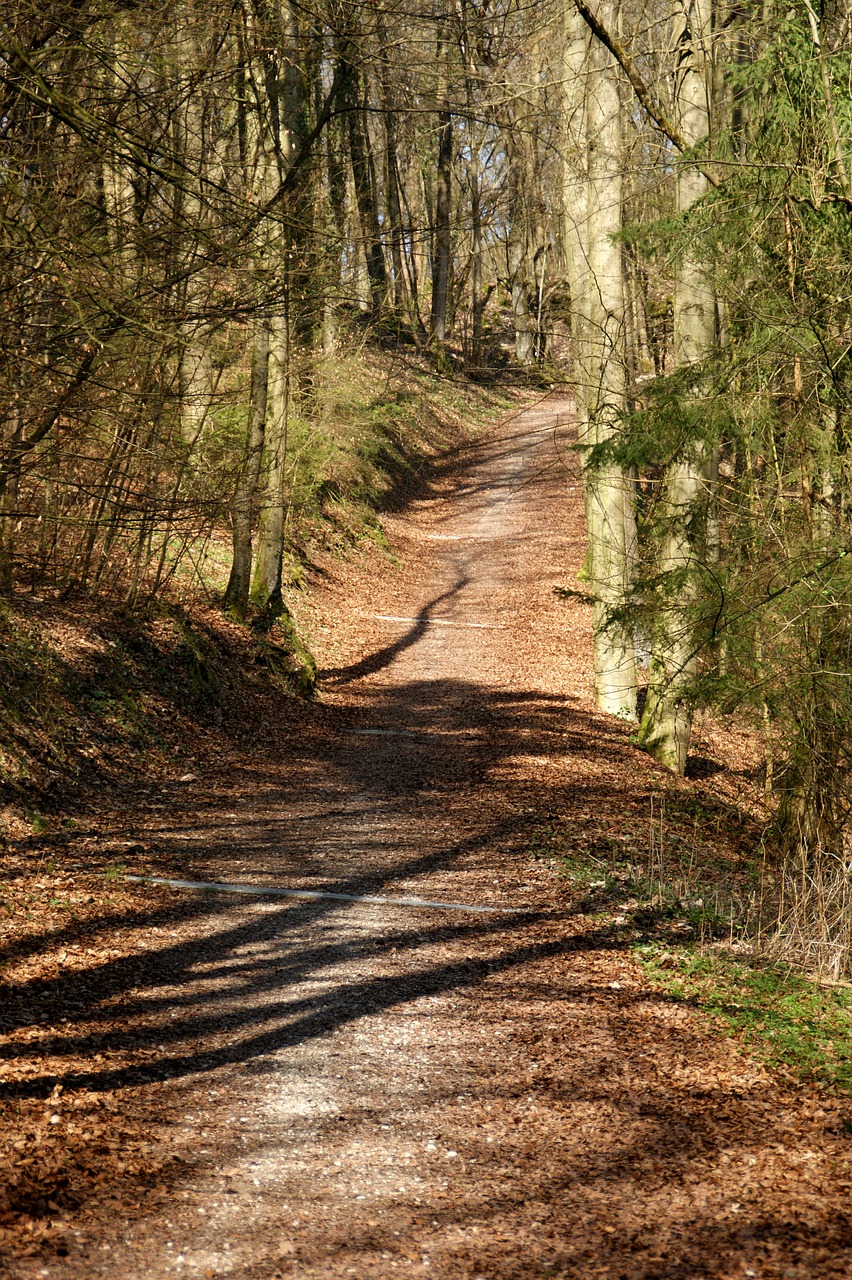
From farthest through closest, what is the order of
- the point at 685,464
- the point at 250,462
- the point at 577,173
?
the point at 250,462, the point at 577,173, the point at 685,464

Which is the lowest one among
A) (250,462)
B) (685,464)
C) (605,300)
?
(685,464)

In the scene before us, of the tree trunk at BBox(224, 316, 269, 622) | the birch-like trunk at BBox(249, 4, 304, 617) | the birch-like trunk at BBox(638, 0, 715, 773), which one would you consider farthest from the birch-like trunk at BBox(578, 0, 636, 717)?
the tree trunk at BBox(224, 316, 269, 622)

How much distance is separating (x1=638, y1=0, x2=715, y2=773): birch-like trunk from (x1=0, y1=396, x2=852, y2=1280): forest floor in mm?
1722

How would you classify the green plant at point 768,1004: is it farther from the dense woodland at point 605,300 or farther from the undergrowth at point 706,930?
the dense woodland at point 605,300

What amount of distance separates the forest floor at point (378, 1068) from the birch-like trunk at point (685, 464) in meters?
1.72

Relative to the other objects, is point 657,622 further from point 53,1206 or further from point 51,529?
point 53,1206

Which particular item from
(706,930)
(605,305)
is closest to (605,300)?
(605,305)

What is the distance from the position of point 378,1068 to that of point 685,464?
6.63 meters

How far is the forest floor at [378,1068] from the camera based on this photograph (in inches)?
145

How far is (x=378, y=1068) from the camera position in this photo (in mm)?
4953

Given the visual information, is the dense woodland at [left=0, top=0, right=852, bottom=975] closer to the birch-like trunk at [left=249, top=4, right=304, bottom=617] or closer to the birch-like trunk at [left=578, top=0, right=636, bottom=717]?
the birch-like trunk at [left=578, top=0, right=636, bottom=717]

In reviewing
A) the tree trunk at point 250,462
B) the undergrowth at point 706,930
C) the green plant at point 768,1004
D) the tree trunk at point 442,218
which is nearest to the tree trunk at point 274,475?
the tree trunk at point 250,462

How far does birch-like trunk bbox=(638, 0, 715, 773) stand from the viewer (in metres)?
9.11

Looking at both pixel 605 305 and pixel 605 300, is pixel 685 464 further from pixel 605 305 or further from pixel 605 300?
pixel 605 300
